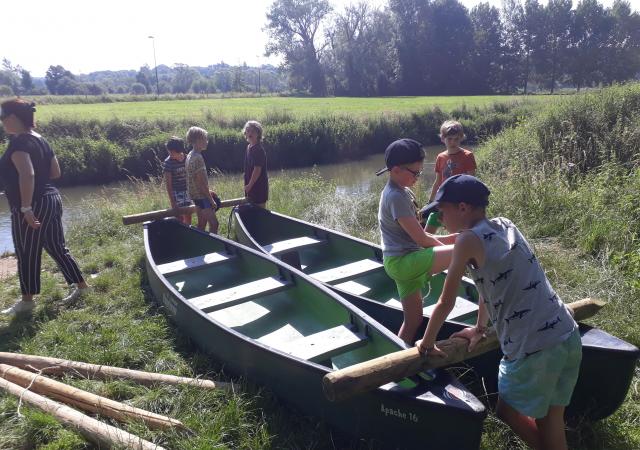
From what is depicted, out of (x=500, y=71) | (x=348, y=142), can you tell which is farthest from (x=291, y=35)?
(x=348, y=142)

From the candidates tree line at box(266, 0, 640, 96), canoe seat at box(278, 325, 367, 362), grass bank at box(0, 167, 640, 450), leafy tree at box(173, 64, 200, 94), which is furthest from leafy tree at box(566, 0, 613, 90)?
leafy tree at box(173, 64, 200, 94)

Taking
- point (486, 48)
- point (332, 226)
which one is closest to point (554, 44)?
point (486, 48)

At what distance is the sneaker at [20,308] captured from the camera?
4.67 m

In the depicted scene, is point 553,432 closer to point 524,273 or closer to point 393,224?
point 524,273

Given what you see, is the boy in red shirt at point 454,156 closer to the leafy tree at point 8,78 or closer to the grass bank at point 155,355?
the grass bank at point 155,355

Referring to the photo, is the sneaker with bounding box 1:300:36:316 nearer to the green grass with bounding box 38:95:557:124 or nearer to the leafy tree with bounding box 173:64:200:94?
the green grass with bounding box 38:95:557:124

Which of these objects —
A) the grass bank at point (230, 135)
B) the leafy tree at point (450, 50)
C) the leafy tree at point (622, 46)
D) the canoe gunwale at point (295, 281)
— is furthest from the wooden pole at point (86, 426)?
the leafy tree at point (622, 46)

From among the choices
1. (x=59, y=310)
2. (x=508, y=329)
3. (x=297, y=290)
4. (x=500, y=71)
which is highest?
(x=500, y=71)

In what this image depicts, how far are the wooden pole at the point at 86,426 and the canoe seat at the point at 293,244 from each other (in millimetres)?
2696

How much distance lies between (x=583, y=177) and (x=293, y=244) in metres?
5.47

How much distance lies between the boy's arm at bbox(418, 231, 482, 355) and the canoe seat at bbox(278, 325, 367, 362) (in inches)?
37.0

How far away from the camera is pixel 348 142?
19.9 meters

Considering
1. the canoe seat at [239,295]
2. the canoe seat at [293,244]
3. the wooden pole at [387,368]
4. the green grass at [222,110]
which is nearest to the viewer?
the wooden pole at [387,368]

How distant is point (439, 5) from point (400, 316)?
56.0m
